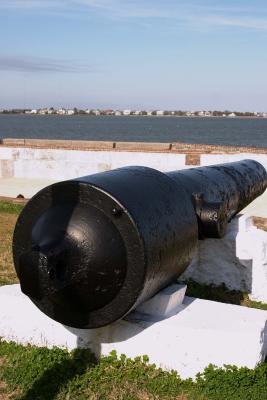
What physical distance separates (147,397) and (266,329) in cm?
84

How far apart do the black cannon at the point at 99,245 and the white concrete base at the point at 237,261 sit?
1.97 meters

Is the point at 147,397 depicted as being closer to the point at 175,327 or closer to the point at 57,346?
the point at 175,327

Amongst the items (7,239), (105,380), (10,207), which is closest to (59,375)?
(105,380)

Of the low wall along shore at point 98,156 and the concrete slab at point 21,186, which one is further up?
the low wall along shore at point 98,156

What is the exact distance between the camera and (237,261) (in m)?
5.42

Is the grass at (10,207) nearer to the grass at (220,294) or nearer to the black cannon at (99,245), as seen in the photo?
the grass at (220,294)

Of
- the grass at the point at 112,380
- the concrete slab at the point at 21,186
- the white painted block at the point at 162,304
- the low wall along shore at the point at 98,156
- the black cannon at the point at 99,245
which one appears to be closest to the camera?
the black cannon at the point at 99,245

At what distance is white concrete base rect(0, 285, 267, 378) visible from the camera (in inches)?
133

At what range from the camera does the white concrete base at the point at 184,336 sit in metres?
3.39

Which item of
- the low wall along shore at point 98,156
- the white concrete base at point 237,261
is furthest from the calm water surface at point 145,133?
the white concrete base at point 237,261

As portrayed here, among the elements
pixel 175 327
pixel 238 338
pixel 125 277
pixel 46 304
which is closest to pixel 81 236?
pixel 125 277

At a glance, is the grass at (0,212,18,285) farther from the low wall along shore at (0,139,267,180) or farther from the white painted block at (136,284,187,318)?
the low wall along shore at (0,139,267,180)

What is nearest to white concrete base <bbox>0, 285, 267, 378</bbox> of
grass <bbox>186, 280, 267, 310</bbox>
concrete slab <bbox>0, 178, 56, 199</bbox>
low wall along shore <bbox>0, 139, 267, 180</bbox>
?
grass <bbox>186, 280, 267, 310</bbox>

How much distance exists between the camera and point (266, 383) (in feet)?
10.9
